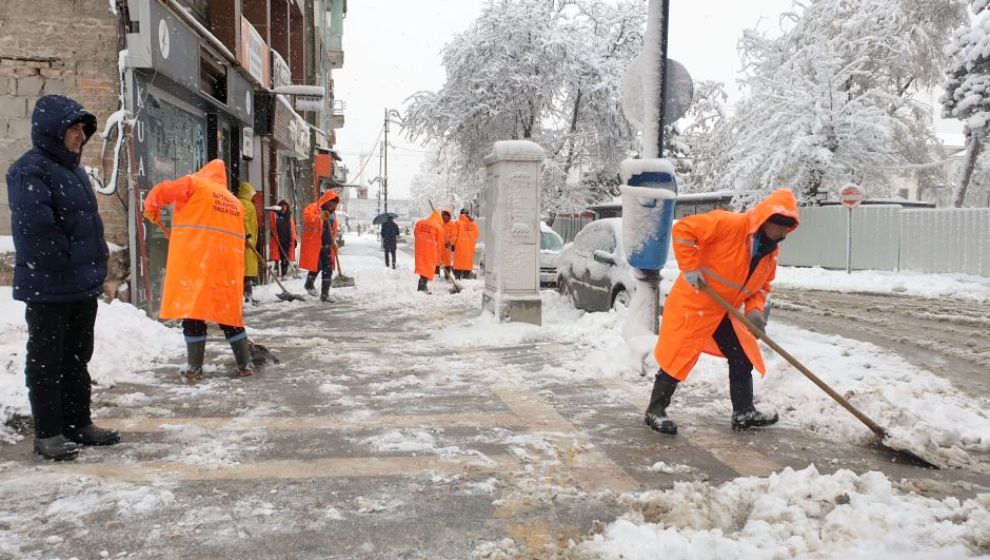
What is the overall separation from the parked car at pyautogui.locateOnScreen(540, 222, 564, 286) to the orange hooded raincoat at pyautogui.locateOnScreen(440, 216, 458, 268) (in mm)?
1964

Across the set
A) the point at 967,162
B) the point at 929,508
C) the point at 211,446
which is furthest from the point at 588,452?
the point at 967,162

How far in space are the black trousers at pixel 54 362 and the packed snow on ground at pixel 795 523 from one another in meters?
2.86

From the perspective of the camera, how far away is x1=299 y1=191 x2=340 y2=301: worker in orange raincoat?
11625mm

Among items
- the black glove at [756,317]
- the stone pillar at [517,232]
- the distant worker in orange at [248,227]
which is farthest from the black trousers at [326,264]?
the black glove at [756,317]

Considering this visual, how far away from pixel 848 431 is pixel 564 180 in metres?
21.0

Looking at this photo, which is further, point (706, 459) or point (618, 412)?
point (618, 412)

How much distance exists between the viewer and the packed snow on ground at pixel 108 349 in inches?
172

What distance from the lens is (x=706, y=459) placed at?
3.96 meters

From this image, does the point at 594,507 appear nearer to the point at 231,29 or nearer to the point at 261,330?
the point at 261,330

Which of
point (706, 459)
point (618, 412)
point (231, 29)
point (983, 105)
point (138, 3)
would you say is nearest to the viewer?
point (706, 459)

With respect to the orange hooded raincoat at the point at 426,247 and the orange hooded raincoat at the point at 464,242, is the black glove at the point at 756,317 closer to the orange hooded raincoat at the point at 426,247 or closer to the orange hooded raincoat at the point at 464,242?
the orange hooded raincoat at the point at 426,247

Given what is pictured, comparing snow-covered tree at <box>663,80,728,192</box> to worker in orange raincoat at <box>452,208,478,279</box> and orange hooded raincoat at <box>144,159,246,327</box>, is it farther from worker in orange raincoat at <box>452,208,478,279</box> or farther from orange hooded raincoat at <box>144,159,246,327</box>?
orange hooded raincoat at <box>144,159,246,327</box>

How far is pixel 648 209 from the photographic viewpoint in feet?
21.0

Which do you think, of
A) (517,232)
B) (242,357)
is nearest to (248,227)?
(517,232)
